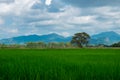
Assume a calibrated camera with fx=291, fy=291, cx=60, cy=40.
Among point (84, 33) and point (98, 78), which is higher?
point (84, 33)

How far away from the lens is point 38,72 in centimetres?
729

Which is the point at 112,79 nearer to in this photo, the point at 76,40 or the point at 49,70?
the point at 49,70

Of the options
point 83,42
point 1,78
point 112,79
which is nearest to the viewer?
point 112,79

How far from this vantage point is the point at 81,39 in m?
81.5

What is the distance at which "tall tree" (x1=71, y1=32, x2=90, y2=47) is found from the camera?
80.9 metres

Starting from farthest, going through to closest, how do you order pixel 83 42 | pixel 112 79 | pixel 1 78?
pixel 83 42, pixel 1 78, pixel 112 79

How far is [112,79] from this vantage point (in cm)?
682

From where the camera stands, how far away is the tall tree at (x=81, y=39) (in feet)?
266

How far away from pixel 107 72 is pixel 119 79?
2.24 ft

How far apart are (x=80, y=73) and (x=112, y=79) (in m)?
0.95

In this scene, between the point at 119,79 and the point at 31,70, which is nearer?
the point at 119,79

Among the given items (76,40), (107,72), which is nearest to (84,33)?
(76,40)

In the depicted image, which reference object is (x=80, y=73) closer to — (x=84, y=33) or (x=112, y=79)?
(x=112, y=79)

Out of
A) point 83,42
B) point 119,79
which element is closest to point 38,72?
point 119,79
